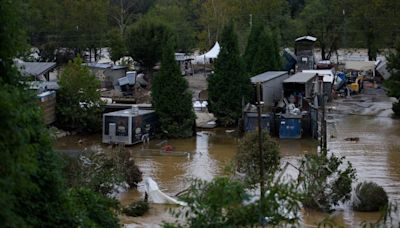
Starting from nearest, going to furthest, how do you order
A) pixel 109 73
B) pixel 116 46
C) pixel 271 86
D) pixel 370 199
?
pixel 370 199, pixel 271 86, pixel 109 73, pixel 116 46

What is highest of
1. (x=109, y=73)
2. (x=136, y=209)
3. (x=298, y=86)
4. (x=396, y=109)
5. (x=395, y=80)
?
(x=109, y=73)

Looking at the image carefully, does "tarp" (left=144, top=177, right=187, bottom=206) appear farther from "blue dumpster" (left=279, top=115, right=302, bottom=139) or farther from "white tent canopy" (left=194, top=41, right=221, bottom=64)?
"white tent canopy" (left=194, top=41, right=221, bottom=64)

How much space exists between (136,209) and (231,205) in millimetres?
A: 8921

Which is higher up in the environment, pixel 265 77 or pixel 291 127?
pixel 265 77

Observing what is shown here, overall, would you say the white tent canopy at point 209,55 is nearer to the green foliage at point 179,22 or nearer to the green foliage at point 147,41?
the green foliage at point 179,22

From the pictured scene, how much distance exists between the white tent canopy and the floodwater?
1644 centimetres

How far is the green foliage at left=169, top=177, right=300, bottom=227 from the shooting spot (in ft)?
34.2

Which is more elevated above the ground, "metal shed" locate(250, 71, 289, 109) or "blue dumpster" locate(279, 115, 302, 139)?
"metal shed" locate(250, 71, 289, 109)

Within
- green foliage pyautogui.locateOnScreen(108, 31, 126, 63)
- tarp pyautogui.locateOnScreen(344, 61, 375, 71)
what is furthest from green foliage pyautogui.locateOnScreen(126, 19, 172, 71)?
tarp pyautogui.locateOnScreen(344, 61, 375, 71)

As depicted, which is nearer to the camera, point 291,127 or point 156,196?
point 156,196

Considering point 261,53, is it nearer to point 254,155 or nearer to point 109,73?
point 109,73

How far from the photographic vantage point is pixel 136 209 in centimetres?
1916

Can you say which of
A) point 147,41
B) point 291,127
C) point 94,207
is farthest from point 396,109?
point 94,207

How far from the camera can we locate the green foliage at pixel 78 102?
3172 centimetres
